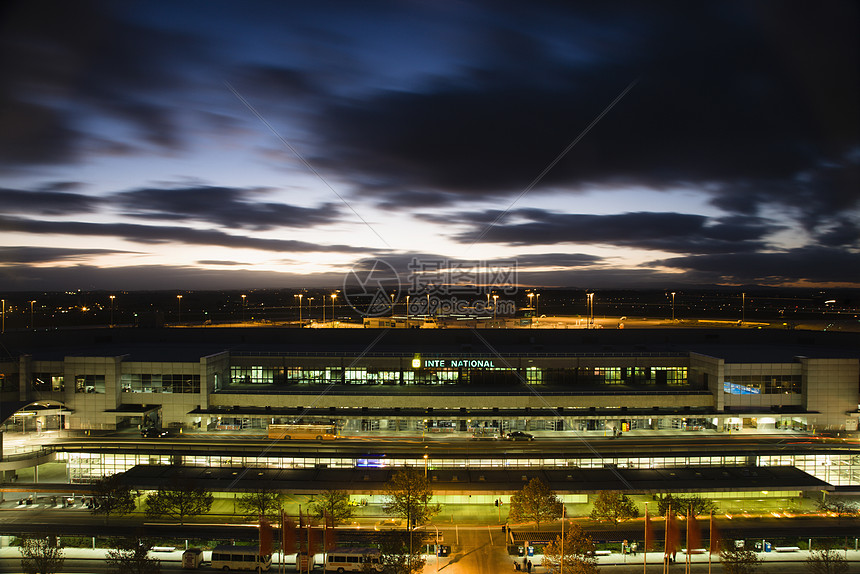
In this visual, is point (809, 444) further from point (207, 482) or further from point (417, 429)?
point (207, 482)

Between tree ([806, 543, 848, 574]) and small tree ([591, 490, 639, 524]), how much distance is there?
9436 mm

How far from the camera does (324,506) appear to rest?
33000mm

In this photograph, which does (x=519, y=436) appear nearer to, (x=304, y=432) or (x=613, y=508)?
(x=613, y=508)

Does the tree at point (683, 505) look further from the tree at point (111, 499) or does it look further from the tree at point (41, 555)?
the tree at point (41, 555)

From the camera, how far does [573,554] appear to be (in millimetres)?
27828

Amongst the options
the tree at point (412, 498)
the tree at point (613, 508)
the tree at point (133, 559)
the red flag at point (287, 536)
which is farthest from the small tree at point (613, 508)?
the tree at point (133, 559)

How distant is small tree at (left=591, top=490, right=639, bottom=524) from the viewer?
105 ft

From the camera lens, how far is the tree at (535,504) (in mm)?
31891

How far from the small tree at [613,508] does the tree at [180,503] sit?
25.7 meters

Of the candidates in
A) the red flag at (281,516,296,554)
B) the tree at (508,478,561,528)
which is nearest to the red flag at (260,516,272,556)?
the red flag at (281,516,296,554)

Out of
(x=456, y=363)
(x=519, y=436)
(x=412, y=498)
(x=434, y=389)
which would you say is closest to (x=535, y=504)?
(x=412, y=498)

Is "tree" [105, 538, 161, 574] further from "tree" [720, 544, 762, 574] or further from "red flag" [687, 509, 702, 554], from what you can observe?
"tree" [720, 544, 762, 574]

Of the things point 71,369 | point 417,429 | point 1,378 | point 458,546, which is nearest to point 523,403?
point 417,429

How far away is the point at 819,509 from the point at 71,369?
63971mm
